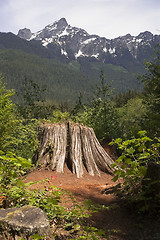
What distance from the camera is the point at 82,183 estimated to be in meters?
5.61

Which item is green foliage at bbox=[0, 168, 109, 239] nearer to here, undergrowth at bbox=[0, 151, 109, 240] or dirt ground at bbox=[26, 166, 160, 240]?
undergrowth at bbox=[0, 151, 109, 240]

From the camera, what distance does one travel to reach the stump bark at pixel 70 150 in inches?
245

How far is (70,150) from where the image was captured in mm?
6547

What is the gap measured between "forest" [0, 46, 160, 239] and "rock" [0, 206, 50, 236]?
1.40 ft

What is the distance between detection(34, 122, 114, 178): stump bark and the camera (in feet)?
20.5

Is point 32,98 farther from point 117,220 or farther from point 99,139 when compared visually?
point 117,220

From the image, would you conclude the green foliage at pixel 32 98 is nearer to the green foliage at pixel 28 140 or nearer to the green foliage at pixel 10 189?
the green foliage at pixel 28 140

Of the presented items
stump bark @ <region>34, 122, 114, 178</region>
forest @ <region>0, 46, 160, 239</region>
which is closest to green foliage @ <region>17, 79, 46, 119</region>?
forest @ <region>0, 46, 160, 239</region>

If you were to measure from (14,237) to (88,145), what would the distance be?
15.3 feet

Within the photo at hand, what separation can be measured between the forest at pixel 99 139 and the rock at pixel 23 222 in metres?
0.43

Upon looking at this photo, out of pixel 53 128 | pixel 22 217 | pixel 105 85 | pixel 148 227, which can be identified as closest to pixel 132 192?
pixel 148 227

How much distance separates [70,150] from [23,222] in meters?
4.19

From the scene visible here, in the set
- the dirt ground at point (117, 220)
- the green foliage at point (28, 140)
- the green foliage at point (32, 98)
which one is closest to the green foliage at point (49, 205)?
the dirt ground at point (117, 220)

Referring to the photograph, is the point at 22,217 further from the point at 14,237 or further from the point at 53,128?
the point at 53,128
